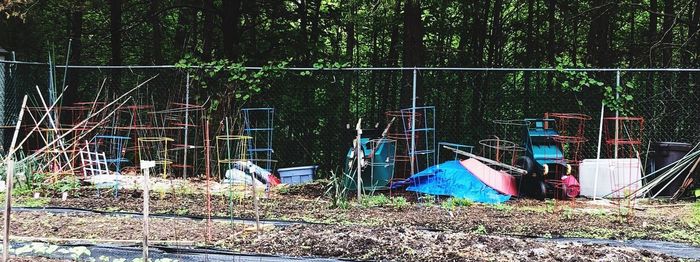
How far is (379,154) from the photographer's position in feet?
25.6

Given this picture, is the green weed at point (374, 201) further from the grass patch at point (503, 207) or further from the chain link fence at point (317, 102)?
the chain link fence at point (317, 102)

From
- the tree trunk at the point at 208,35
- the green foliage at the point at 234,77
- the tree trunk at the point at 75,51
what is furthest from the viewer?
the tree trunk at the point at 208,35

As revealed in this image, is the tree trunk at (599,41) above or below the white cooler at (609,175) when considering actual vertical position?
above

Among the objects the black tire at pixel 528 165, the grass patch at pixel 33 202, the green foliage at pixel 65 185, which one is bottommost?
the grass patch at pixel 33 202

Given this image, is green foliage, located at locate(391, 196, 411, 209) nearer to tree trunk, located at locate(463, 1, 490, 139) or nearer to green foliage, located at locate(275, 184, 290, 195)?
green foliage, located at locate(275, 184, 290, 195)

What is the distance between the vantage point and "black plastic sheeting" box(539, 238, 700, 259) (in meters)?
4.25

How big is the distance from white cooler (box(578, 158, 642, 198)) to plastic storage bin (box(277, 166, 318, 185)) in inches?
154

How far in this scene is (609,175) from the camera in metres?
7.55

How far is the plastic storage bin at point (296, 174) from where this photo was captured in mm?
8766

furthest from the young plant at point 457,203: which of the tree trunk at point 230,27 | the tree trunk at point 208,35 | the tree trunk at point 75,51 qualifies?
the tree trunk at point 208,35

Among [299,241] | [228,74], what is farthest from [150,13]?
[299,241]

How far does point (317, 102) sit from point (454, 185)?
9.66 feet

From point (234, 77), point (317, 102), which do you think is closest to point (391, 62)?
point (317, 102)

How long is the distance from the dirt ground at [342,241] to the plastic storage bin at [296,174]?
3.67m
